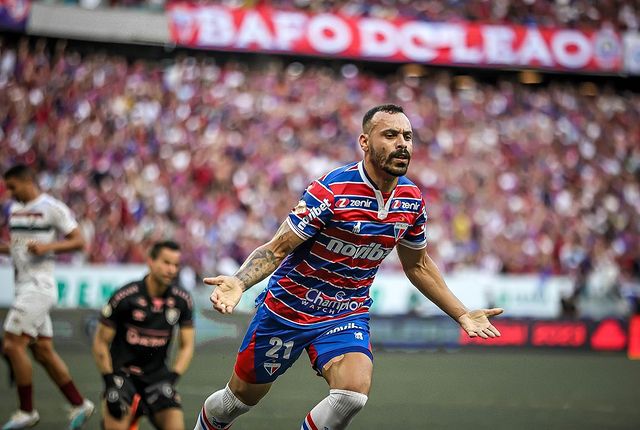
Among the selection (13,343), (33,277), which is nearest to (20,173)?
(33,277)

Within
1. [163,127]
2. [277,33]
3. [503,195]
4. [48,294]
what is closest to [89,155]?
[163,127]

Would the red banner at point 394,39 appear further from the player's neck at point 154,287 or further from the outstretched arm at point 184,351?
the outstretched arm at point 184,351

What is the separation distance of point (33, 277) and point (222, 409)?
385 centimetres

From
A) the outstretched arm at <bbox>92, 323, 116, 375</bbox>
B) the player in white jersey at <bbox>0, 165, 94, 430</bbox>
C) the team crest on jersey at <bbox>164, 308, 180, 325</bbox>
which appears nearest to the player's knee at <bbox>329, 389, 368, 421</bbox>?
the outstretched arm at <bbox>92, 323, 116, 375</bbox>

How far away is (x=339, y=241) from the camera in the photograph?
20.5ft

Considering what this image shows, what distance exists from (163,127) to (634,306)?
465 inches

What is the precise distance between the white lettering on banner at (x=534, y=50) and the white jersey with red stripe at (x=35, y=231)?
75.2 ft

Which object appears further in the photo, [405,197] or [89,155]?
[89,155]

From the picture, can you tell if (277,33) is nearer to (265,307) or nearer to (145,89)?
(145,89)

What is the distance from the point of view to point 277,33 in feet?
92.7

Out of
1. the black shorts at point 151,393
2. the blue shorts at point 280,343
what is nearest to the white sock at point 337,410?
the blue shorts at point 280,343

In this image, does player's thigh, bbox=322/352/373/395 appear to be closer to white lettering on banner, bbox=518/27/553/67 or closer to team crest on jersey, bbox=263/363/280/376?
team crest on jersey, bbox=263/363/280/376

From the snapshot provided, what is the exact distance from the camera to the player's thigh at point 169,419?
750cm

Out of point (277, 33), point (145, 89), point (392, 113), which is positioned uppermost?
point (277, 33)
